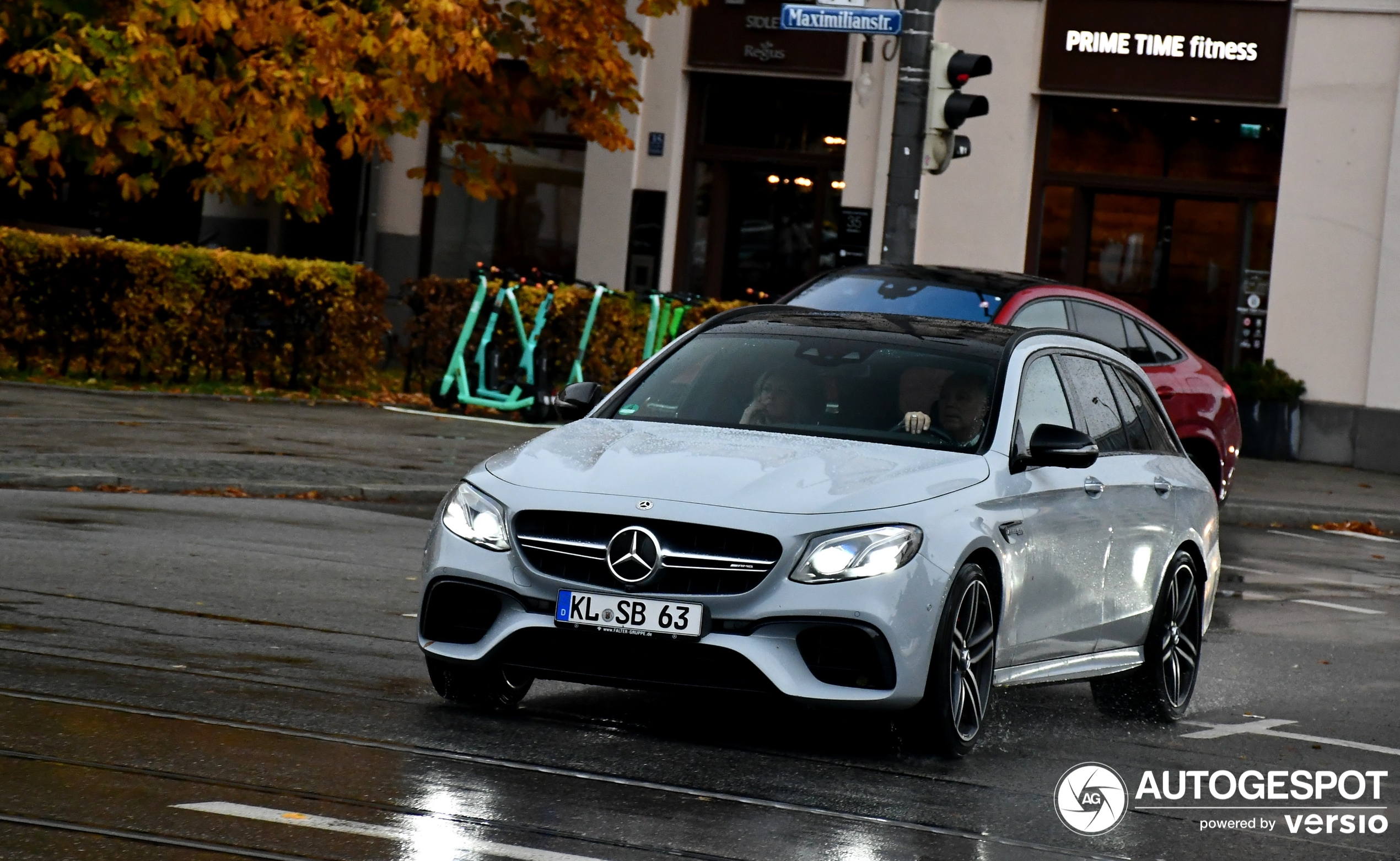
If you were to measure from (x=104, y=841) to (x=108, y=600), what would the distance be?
3965mm

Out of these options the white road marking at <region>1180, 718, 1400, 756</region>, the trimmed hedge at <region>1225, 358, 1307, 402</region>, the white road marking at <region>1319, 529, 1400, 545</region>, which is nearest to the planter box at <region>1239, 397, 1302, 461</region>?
the trimmed hedge at <region>1225, 358, 1307, 402</region>

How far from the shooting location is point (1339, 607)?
12.9 meters

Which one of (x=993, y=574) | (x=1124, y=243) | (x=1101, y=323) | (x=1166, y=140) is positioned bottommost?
(x=993, y=574)

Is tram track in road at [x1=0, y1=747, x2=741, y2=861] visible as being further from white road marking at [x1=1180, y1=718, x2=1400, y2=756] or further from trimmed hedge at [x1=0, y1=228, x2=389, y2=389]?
trimmed hedge at [x1=0, y1=228, x2=389, y2=389]

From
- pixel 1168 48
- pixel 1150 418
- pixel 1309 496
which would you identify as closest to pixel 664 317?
pixel 1309 496

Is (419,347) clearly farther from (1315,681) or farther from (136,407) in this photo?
(1315,681)

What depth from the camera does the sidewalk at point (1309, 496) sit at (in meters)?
18.2

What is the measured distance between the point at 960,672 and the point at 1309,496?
43.7ft

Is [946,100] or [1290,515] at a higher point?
[946,100]

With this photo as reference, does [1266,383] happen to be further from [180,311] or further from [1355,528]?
[180,311]

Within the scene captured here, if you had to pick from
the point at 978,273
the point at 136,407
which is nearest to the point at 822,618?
the point at 978,273

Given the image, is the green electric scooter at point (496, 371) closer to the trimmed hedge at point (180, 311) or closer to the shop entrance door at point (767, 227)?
the trimmed hedge at point (180, 311)

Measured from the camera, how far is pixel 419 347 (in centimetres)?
2116

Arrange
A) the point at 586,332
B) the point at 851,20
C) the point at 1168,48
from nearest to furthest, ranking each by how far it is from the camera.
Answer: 1. the point at 851,20
2. the point at 586,332
3. the point at 1168,48
